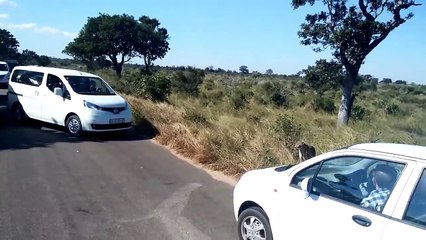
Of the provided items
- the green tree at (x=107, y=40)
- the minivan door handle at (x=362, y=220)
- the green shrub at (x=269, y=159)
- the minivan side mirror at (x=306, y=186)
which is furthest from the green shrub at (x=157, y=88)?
the green tree at (x=107, y=40)

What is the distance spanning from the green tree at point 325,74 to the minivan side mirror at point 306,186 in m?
15.4

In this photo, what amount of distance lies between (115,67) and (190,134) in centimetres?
4128

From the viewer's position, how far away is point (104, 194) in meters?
6.95

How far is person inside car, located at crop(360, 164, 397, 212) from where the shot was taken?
11.8 feet

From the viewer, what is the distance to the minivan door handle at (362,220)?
352 cm

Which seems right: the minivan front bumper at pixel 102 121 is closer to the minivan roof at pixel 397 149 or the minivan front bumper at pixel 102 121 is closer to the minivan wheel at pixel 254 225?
the minivan wheel at pixel 254 225

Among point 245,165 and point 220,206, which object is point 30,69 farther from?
point 220,206

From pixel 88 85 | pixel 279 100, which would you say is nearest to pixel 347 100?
pixel 88 85

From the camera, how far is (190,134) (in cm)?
1105

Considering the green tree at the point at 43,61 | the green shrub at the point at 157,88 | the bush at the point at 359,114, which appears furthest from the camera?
the green tree at the point at 43,61

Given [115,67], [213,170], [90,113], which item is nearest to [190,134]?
[213,170]

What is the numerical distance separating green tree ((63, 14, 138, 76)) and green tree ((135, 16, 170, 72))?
2.41ft

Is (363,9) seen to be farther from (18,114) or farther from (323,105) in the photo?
(18,114)

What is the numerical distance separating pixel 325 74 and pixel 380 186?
15.9 meters
